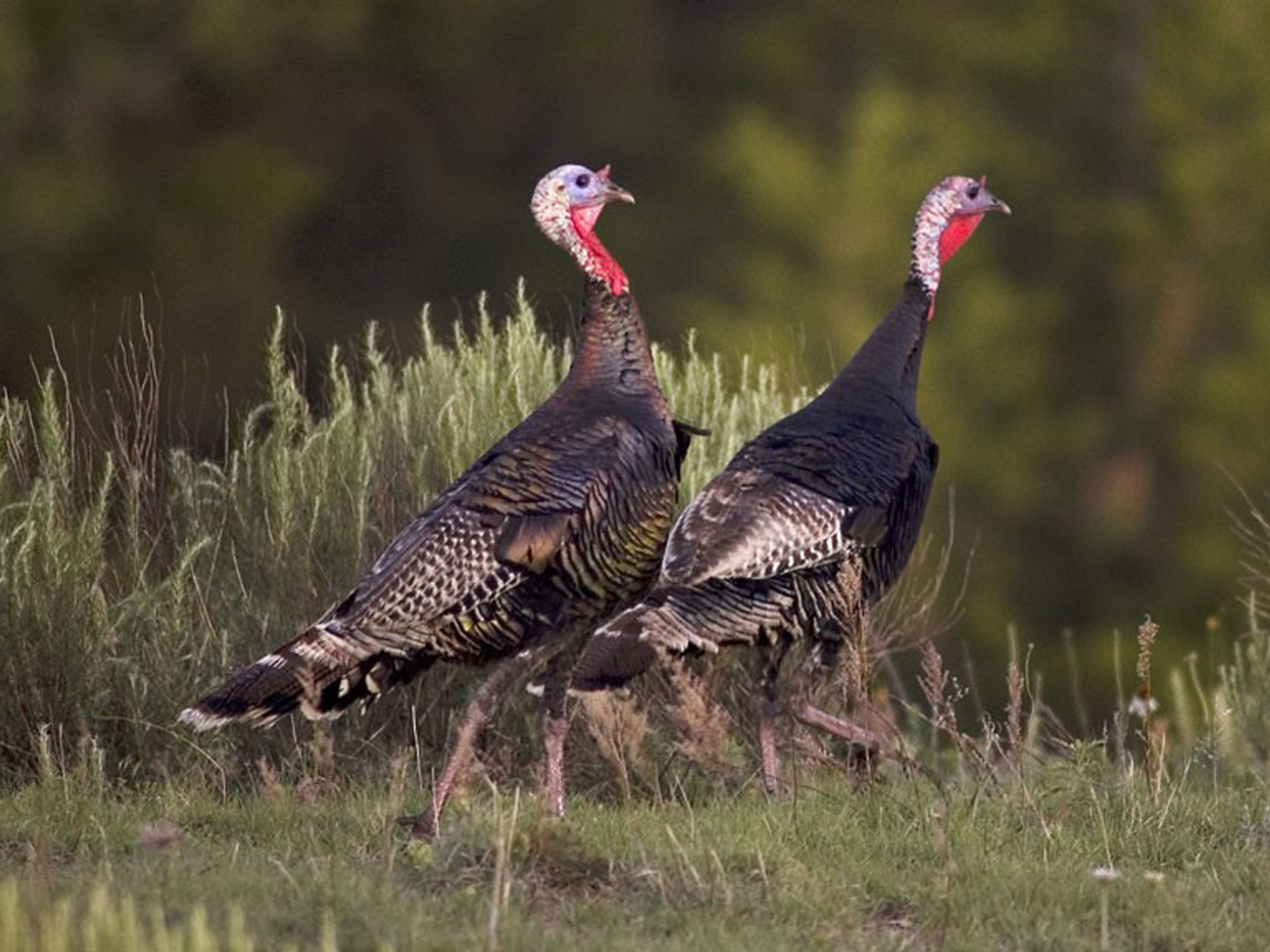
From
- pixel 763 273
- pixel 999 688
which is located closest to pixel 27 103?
pixel 763 273

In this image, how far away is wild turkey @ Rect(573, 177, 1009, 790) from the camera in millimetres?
7488

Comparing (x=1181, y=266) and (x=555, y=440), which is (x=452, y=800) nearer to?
(x=555, y=440)

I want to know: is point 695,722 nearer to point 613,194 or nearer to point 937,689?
point 937,689

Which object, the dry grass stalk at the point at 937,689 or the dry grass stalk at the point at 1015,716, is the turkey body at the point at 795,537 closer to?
the dry grass stalk at the point at 937,689

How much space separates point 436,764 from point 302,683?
1.11 metres

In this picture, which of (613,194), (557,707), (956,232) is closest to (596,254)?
(613,194)

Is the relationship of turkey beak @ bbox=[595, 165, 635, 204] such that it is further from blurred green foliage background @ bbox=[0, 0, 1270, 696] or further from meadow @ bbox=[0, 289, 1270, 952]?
blurred green foliage background @ bbox=[0, 0, 1270, 696]

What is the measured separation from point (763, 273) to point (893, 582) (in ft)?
52.9

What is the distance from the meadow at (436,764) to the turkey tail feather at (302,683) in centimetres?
20

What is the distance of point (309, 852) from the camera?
6594 mm

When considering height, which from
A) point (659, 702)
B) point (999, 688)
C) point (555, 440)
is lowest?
point (999, 688)

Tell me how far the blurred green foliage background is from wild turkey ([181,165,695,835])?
526 inches

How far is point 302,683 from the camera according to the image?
285 inches

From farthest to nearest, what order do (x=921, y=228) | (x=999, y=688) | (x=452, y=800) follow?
(x=999, y=688) → (x=921, y=228) → (x=452, y=800)
